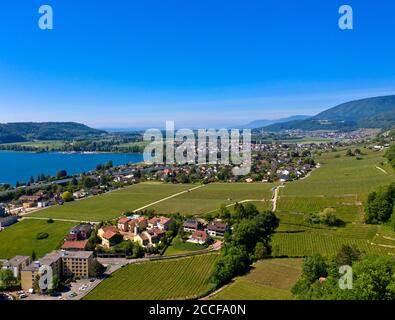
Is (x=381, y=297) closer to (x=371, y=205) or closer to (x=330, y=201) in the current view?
(x=371, y=205)

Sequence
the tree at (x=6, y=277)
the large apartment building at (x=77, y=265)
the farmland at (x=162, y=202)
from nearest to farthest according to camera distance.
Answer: the tree at (x=6, y=277)
the large apartment building at (x=77, y=265)
the farmland at (x=162, y=202)

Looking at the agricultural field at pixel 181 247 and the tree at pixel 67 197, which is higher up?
the tree at pixel 67 197

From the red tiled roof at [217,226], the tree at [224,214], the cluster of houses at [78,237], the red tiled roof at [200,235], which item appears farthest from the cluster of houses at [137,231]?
the tree at [224,214]

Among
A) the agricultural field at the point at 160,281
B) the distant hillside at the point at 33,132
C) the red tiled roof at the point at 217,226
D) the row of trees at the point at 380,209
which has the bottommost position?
the agricultural field at the point at 160,281

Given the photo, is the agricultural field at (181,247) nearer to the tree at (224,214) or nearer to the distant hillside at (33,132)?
the tree at (224,214)

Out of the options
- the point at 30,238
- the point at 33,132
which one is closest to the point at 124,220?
the point at 30,238
